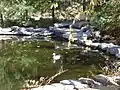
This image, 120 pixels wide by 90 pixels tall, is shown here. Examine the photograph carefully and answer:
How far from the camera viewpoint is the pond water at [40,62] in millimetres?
8286

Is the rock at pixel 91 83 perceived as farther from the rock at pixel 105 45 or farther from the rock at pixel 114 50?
the rock at pixel 105 45

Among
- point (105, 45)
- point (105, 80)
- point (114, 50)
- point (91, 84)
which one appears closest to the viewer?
point (91, 84)

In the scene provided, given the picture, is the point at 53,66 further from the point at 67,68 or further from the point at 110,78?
the point at 110,78

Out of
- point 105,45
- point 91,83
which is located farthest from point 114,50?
point 91,83

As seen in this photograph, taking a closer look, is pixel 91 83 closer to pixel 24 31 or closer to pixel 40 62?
pixel 40 62

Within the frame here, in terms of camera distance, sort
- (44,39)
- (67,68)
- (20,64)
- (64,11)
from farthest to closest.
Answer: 1. (64,11)
2. (44,39)
3. (20,64)
4. (67,68)

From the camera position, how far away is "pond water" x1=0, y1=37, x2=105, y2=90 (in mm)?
8286

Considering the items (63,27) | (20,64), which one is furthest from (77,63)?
(63,27)

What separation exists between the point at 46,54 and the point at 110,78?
14.1 feet

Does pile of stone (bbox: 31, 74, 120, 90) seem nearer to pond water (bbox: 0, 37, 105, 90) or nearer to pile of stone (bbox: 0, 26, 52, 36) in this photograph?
pond water (bbox: 0, 37, 105, 90)

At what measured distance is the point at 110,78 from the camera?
7.22 m

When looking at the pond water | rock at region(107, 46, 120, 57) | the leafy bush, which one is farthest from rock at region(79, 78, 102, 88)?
the leafy bush

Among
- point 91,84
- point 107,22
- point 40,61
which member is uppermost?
point 107,22

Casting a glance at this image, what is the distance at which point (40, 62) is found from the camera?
9.98 meters
